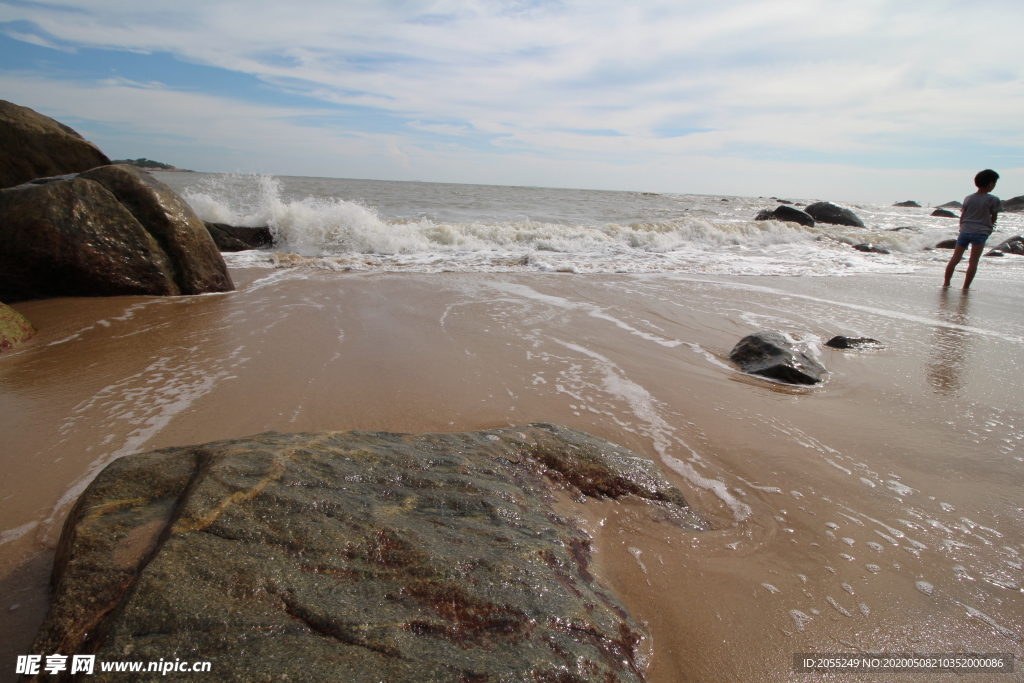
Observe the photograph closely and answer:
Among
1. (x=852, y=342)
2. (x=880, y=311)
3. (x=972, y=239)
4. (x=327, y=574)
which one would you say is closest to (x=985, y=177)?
(x=972, y=239)

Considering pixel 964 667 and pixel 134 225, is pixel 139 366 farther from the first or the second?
pixel 964 667

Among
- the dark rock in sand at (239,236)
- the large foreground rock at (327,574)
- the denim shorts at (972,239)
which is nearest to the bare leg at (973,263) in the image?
the denim shorts at (972,239)

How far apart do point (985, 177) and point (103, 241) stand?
39.4 ft

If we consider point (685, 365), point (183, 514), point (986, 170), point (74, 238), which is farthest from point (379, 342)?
point (986, 170)

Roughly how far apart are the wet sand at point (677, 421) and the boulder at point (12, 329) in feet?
0.45

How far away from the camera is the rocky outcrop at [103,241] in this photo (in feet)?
17.0

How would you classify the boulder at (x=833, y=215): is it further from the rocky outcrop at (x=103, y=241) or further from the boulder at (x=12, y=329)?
the boulder at (x=12, y=329)

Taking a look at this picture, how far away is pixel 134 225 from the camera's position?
5742 millimetres

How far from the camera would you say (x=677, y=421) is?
3.08 metres

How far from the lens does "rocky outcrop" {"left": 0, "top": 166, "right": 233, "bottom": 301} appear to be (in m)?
5.18

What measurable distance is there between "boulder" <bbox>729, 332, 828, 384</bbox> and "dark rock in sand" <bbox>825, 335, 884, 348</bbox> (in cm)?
78

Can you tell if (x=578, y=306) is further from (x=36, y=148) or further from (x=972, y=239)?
(x=36, y=148)

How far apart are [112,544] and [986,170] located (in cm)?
1061

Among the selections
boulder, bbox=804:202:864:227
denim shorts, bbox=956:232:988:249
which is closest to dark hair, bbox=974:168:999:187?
denim shorts, bbox=956:232:988:249
